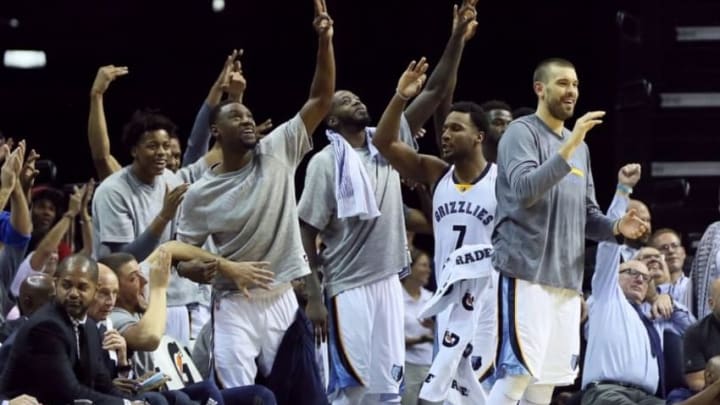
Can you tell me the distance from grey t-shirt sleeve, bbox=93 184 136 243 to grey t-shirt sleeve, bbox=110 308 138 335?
1.05 meters

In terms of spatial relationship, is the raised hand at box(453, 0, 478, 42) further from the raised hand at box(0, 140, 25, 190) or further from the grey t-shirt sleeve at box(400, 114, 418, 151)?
the raised hand at box(0, 140, 25, 190)

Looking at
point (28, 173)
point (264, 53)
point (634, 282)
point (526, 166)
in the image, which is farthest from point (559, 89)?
point (264, 53)

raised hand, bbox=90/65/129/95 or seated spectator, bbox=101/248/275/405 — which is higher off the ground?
raised hand, bbox=90/65/129/95

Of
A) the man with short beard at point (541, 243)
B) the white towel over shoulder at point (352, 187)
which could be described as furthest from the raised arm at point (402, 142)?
the man with short beard at point (541, 243)

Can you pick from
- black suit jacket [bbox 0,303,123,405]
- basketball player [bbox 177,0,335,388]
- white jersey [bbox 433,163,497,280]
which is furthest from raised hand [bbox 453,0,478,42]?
black suit jacket [bbox 0,303,123,405]

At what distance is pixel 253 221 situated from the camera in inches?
307

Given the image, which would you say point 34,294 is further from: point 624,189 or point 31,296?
point 624,189

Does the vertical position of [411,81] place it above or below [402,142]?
above

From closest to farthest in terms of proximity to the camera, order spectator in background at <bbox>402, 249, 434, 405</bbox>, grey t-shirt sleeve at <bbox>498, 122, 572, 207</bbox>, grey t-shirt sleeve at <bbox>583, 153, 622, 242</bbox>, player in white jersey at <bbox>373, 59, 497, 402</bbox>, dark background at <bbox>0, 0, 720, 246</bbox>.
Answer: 1. grey t-shirt sleeve at <bbox>498, 122, 572, 207</bbox>
2. grey t-shirt sleeve at <bbox>583, 153, 622, 242</bbox>
3. player in white jersey at <bbox>373, 59, 497, 402</bbox>
4. spectator in background at <bbox>402, 249, 434, 405</bbox>
5. dark background at <bbox>0, 0, 720, 246</bbox>

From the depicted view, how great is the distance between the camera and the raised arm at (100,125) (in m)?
9.07

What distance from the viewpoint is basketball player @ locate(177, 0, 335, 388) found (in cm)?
775

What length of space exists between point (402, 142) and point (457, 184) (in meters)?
0.39

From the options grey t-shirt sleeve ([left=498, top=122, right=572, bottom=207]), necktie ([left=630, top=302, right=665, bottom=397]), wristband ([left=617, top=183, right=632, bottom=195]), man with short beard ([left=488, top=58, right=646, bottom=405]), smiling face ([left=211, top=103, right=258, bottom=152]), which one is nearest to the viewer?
grey t-shirt sleeve ([left=498, top=122, right=572, bottom=207])

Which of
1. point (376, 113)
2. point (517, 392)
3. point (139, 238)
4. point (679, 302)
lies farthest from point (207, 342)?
point (376, 113)
